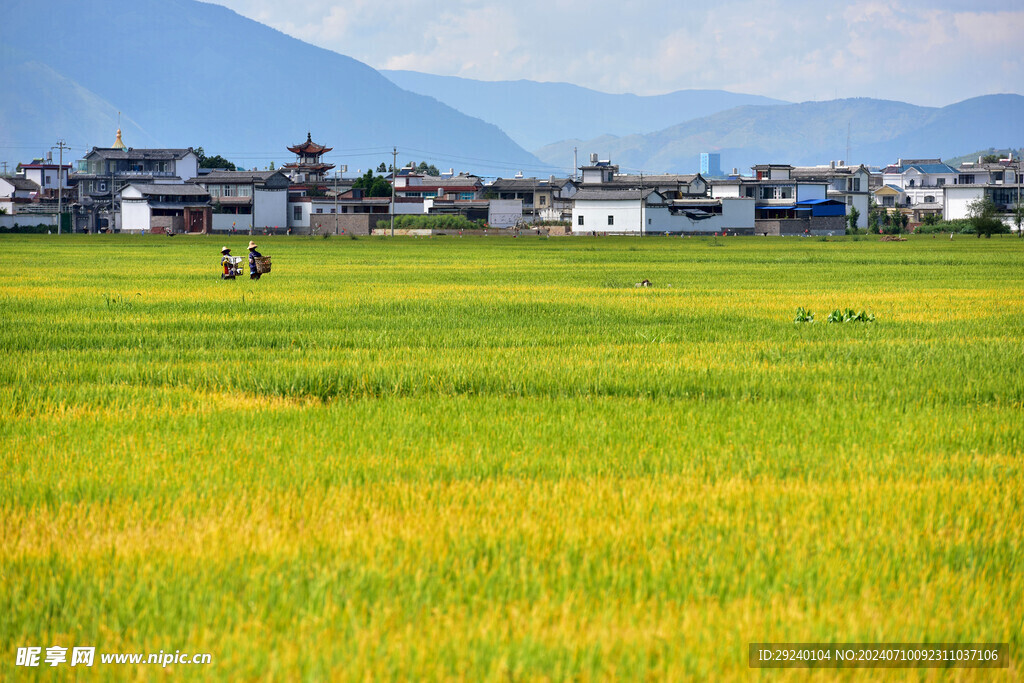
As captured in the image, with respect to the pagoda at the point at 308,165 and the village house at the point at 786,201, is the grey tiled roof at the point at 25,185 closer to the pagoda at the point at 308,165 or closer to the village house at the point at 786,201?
the pagoda at the point at 308,165

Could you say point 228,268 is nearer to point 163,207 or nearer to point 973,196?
point 163,207

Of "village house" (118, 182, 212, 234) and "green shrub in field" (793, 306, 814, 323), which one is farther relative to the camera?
"village house" (118, 182, 212, 234)

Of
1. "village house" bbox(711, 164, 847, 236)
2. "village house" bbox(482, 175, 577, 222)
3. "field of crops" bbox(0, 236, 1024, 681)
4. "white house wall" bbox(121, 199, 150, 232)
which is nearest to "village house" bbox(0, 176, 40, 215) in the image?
"white house wall" bbox(121, 199, 150, 232)

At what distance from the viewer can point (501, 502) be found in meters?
5.52

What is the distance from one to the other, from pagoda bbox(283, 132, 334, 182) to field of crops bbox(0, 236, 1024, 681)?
12485cm

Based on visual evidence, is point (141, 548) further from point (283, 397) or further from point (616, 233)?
point (616, 233)

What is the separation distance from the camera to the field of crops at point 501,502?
12.7ft

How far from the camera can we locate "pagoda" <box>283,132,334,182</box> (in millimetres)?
134875

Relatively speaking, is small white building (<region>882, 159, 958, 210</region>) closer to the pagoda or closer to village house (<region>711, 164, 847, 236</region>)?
village house (<region>711, 164, 847, 236</region>)

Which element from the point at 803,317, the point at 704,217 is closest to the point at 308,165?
the point at 704,217

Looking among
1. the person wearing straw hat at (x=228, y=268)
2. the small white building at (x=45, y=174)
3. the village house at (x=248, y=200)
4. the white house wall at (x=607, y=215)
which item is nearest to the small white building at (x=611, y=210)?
the white house wall at (x=607, y=215)

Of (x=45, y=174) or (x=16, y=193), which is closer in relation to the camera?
(x=16, y=193)

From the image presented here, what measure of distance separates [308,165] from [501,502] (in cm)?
13798

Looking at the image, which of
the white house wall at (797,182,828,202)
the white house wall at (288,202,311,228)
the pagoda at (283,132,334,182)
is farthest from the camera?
the pagoda at (283,132,334,182)
